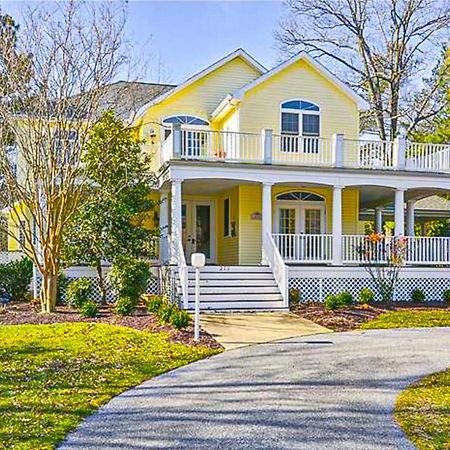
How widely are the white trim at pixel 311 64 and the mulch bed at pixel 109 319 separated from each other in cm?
829

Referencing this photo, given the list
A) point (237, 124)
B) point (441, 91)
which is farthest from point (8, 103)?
point (441, 91)

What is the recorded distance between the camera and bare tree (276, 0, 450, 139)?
94.7ft

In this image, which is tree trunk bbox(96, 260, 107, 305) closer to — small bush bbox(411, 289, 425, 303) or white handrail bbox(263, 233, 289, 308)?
white handrail bbox(263, 233, 289, 308)

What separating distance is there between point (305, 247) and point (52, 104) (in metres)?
8.31

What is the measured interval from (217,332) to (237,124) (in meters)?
9.64

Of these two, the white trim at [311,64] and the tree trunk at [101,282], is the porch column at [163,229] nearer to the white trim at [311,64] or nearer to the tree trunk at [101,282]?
the tree trunk at [101,282]

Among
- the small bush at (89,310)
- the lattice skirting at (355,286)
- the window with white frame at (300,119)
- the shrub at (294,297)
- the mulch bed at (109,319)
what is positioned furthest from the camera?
the window with white frame at (300,119)

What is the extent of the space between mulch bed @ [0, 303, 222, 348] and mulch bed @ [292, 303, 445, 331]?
10.8ft

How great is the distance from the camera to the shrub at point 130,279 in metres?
13.8

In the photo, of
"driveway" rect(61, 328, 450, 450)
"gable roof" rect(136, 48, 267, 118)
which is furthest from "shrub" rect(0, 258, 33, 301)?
"driveway" rect(61, 328, 450, 450)

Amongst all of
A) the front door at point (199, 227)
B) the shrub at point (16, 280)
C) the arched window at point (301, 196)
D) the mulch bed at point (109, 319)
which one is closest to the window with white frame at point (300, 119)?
the arched window at point (301, 196)

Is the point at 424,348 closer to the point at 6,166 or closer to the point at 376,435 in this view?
the point at 376,435

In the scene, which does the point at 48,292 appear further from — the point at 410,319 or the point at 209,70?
the point at 209,70

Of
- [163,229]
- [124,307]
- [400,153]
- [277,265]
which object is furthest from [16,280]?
[400,153]
